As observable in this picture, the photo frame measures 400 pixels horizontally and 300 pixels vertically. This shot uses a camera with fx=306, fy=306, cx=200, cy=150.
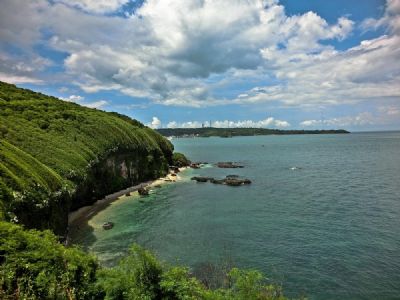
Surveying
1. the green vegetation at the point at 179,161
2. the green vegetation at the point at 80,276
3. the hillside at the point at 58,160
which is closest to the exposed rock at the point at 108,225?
the hillside at the point at 58,160

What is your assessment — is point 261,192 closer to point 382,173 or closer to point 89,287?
point 382,173

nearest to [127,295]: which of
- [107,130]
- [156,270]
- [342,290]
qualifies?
[156,270]

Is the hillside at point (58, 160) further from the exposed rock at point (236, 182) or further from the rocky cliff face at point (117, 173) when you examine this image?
the exposed rock at point (236, 182)

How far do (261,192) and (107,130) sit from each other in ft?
137

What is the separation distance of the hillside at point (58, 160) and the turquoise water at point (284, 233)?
7.16 m

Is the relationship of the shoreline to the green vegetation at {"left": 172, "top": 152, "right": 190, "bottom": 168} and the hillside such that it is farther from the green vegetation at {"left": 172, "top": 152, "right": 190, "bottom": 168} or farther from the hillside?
the green vegetation at {"left": 172, "top": 152, "right": 190, "bottom": 168}

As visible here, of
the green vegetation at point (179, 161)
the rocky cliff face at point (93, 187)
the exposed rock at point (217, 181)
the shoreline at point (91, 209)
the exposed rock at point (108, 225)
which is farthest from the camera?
the green vegetation at point (179, 161)

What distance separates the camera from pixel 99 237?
4278 cm

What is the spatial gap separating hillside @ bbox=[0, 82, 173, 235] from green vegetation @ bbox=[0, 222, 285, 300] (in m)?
9.74

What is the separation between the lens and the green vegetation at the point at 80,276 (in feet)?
49.4

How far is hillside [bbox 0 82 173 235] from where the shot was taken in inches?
1286

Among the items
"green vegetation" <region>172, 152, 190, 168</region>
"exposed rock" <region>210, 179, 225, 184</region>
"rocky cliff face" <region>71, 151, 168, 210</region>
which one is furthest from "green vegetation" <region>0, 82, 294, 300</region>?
"green vegetation" <region>172, 152, 190, 168</region>

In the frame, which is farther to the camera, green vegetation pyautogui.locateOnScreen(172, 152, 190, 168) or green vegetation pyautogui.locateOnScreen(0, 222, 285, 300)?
green vegetation pyautogui.locateOnScreen(172, 152, 190, 168)

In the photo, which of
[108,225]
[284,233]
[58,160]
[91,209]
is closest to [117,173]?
[91,209]
